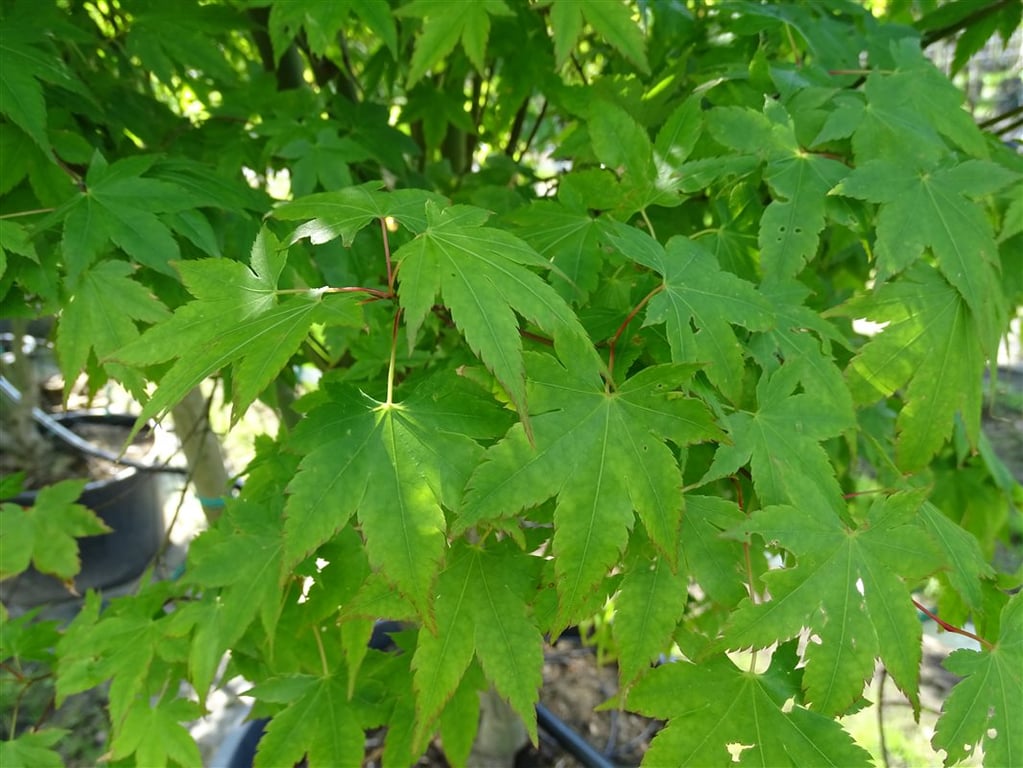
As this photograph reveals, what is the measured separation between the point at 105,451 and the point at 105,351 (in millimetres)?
2550

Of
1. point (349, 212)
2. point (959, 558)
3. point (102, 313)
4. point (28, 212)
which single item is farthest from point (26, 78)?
point (959, 558)

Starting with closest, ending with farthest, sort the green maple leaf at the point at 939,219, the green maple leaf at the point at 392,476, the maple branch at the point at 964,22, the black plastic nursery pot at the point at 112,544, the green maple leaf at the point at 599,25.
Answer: the green maple leaf at the point at 392,476
the green maple leaf at the point at 939,219
the green maple leaf at the point at 599,25
the maple branch at the point at 964,22
the black plastic nursery pot at the point at 112,544

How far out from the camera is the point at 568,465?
0.67m

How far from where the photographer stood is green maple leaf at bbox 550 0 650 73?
3.15ft

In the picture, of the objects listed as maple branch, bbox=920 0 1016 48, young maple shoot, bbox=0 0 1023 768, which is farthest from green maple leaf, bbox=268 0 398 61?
maple branch, bbox=920 0 1016 48

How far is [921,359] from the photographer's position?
873 mm

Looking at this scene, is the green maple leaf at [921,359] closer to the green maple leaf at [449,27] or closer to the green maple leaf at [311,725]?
the green maple leaf at [449,27]

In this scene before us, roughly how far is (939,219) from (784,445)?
36cm

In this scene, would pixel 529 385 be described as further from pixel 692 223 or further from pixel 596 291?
pixel 692 223

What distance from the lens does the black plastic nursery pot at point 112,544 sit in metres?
2.67

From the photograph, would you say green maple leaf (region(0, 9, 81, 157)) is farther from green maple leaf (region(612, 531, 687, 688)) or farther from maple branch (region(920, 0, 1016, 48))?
maple branch (region(920, 0, 1016, 48))

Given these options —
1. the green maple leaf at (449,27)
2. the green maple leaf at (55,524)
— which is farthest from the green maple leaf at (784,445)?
the green maple leaf at (55,524)

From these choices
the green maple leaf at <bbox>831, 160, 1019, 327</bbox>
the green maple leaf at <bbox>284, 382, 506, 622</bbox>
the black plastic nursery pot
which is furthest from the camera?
the black plastic nursery pot

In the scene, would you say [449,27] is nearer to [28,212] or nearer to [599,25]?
[599,25]
